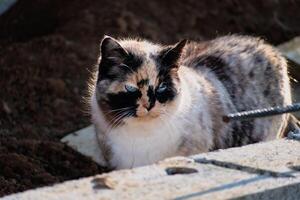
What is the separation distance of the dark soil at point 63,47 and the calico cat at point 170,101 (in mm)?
560

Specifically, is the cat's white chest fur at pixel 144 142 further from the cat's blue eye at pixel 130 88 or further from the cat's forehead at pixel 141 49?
the cat's forehead at pixel 141 49

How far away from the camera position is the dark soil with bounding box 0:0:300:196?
5121mm

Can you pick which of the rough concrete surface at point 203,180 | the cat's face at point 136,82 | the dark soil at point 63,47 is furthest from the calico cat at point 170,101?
the rough concrete surface at point 203,180

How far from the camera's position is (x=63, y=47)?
666 centimetres

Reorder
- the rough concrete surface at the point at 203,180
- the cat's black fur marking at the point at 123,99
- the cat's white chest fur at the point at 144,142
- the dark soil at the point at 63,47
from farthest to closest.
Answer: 1. the dark soil at the point at 63,47
2. the cat's white chest fur at the point at 144,142
3. the cat's black fur marking at the point at 123,99
4. the rough concrete surface at the point at 203,180

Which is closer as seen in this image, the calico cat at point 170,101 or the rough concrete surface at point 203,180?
the rough concrete surface at point 203,180

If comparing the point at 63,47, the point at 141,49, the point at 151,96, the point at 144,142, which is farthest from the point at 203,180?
the point at 63,47

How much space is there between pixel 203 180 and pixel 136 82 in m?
1.21

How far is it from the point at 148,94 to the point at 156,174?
1.05 metres

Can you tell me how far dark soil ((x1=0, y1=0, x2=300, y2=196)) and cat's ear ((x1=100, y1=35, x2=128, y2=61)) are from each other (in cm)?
90

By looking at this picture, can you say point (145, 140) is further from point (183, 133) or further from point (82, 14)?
point (82, 14)

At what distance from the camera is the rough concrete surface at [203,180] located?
120 inches

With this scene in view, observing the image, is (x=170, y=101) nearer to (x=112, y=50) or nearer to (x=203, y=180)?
(x=112, y=50)

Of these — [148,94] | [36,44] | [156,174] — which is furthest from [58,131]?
[156,174]
